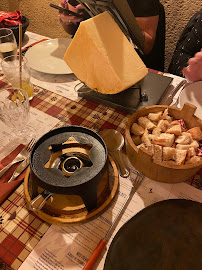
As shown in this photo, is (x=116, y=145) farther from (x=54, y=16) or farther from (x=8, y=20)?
(x=54, y=16)

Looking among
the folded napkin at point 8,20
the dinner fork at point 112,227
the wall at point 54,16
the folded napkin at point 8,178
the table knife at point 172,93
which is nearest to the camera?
the dinner fork at point 112,227

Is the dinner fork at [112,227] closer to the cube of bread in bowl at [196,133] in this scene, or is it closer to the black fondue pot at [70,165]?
the black fondue pot at [70,165]

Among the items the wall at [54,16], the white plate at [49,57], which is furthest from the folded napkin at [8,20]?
the wall at [54,16]

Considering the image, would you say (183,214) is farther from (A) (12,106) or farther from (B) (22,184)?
(A) (12,106)

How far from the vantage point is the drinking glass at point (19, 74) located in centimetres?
108

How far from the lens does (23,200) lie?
0.73 metres

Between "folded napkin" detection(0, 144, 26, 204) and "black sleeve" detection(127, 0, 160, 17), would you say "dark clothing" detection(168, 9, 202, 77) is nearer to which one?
"black sleeve" detection(127, 0, 160, 17)

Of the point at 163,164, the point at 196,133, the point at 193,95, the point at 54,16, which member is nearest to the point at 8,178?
the point at 163,164

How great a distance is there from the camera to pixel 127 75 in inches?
35.6

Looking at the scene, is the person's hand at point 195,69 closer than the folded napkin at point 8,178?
No

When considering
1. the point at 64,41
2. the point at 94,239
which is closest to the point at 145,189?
the point at 94,239

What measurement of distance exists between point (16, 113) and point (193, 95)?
747mm

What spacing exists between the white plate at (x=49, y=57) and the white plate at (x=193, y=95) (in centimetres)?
60

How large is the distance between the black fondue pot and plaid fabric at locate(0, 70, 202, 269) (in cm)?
8
